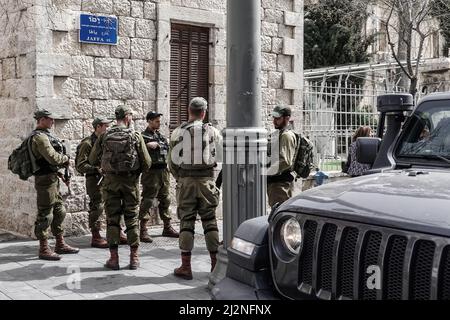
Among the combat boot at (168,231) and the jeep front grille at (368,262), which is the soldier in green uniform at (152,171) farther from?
the jeep front grille at (368,262)

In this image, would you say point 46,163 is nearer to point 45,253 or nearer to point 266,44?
point 45,253

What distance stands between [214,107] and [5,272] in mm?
4615

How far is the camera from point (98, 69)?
28.6 feet

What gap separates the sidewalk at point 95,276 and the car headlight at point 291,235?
2.37 meters

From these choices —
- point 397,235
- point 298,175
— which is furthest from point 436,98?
point 298,175

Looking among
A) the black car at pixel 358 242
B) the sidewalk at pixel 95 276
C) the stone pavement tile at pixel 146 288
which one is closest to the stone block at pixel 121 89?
the sidewalk at pixel 95 276

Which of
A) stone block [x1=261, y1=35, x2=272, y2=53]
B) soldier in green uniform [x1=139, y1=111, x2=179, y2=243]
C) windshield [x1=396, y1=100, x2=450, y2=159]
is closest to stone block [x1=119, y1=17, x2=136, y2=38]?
soldier in green uniform [x1=139, y1=111, x2=179, y2=243]

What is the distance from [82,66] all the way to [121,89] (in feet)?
2.27

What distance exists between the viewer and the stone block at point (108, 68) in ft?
28.6

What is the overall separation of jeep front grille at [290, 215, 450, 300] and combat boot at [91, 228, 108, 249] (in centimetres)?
504

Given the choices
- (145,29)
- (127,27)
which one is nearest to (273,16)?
(145,29)

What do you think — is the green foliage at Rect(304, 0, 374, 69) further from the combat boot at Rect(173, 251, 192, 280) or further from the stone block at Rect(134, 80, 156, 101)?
the combat boot at Rect(173, 251, 192, 280)

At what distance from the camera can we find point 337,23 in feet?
86.3
